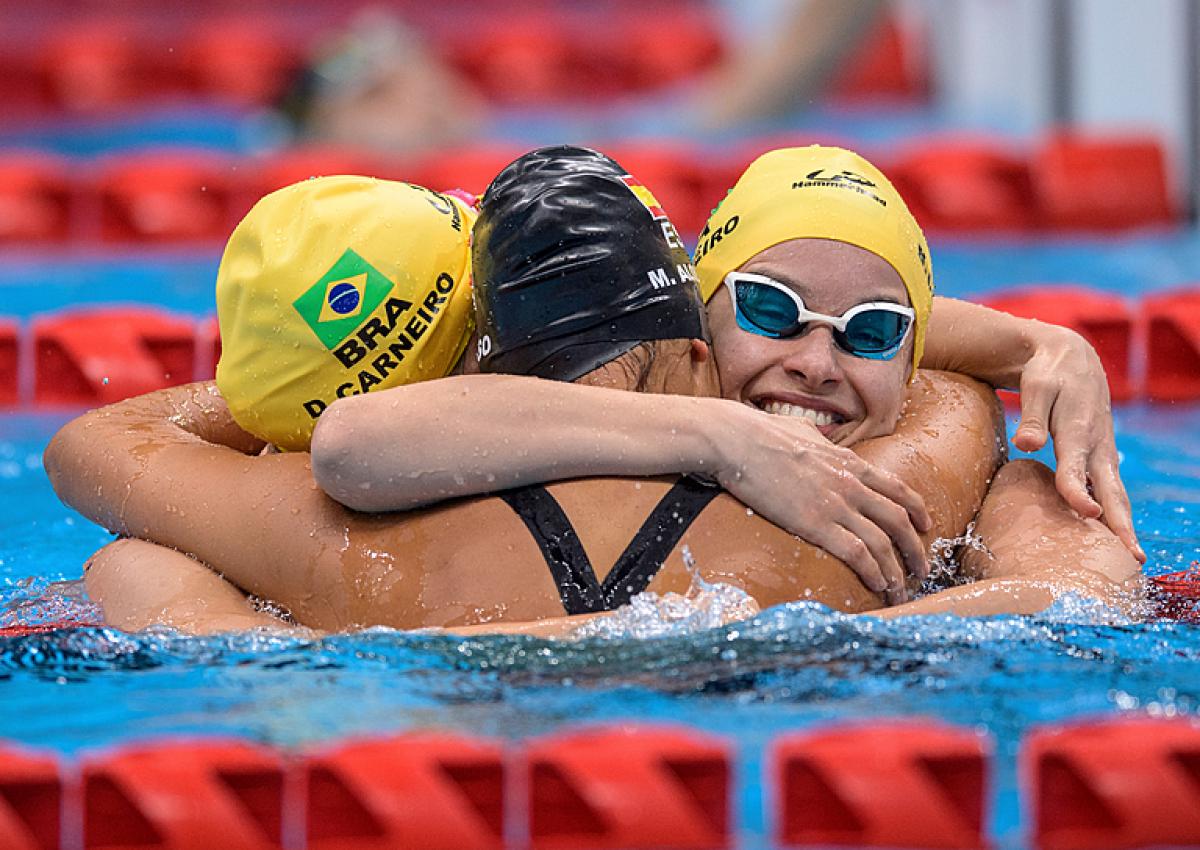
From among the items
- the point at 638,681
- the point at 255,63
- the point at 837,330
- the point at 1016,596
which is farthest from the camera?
the point at 255,63

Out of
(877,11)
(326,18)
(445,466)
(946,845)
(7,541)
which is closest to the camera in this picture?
(946,845)

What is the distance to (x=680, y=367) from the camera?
2.87 metres

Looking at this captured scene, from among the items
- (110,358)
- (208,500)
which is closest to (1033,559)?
(208,500)

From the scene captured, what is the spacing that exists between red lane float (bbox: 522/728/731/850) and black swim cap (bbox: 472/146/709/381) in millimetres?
629

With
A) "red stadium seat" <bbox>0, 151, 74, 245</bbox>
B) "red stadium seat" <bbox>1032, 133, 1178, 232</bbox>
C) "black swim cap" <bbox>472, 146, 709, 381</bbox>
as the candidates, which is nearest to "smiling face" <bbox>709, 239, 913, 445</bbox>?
"black swim cap" <bbox>472, 146, 709, 381</bbox>

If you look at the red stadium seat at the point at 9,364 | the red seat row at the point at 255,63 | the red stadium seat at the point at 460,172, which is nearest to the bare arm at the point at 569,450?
the red stadium seat at the point at 9,364

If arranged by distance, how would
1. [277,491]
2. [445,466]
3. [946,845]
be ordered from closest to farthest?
1. [946,845]
2. [445,466]
3. [277,491]

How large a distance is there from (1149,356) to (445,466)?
2.76m

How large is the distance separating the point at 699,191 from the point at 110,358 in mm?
2385

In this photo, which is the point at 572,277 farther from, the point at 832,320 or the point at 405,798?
the point at 405,798

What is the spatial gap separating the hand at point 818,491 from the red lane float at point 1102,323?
2197 millimetres

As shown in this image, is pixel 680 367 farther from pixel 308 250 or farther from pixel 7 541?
pixel 7 541

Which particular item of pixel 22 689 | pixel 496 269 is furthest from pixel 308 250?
pixel 22 689

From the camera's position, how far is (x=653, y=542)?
2670 millimetres
